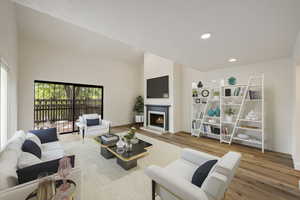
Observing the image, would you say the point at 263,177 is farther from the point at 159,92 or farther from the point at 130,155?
the point at 159,92

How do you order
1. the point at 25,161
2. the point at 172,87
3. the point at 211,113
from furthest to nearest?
1. the point at 172,87
2. the point at 211,113
3. the point at 25,161

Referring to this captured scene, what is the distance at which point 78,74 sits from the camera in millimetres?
4793

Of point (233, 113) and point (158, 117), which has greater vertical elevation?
point (233, 113)

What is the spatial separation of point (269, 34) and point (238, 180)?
2.46 m

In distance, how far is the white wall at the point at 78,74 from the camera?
385 cm

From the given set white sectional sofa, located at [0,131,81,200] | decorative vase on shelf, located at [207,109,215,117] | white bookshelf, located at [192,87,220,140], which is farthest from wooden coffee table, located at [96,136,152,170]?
decorative vase on shelf, located at [207,109,215,117]

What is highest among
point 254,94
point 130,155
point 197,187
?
point 254,94

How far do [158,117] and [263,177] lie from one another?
372 cm

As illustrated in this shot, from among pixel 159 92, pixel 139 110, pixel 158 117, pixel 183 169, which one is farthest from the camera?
pixel 139 110

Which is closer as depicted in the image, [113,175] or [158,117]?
[113,175]

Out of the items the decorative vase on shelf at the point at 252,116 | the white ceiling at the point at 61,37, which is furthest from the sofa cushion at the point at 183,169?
the white ceiling at the point at 61,37

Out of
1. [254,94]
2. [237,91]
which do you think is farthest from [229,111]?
[254,94]

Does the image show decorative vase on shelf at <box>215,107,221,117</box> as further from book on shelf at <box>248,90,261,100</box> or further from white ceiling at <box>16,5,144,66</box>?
white ceiling at <box>16,5,144,66</box>

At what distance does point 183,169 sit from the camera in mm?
1569
